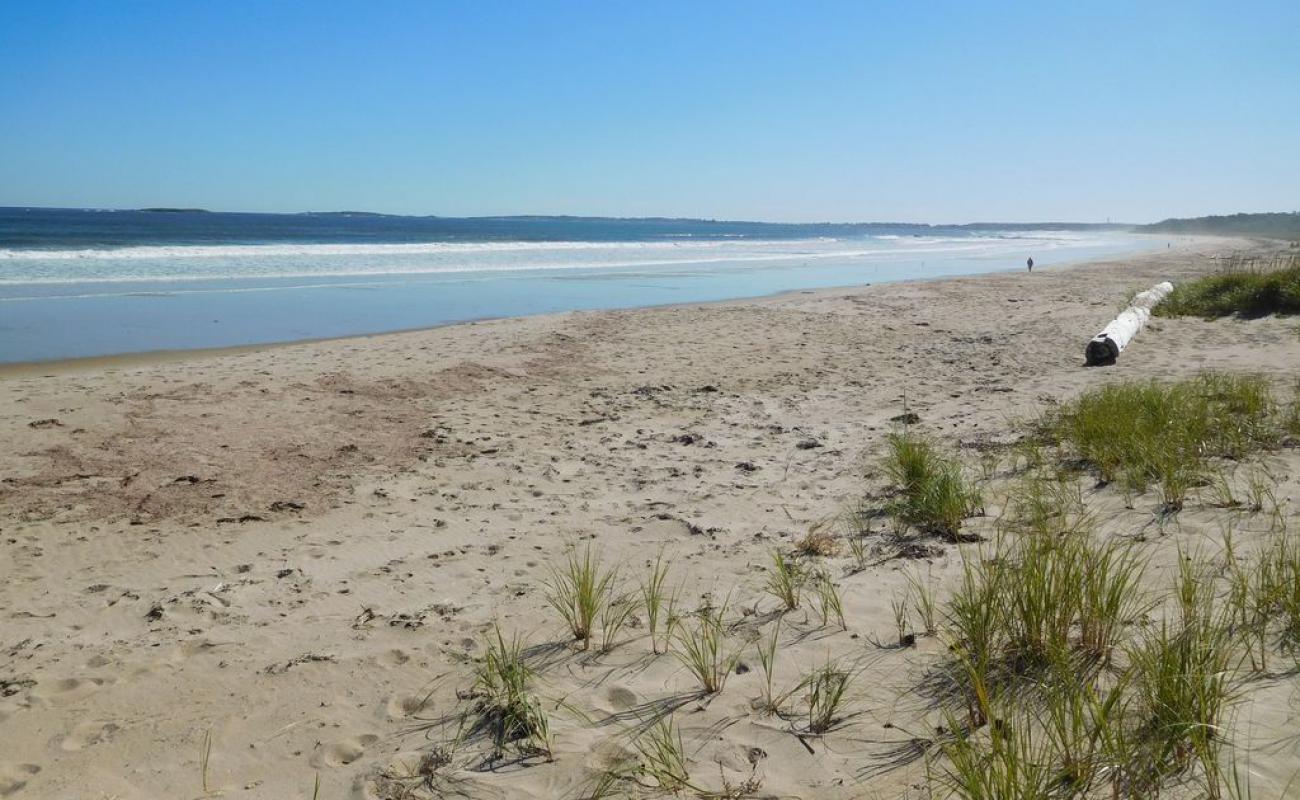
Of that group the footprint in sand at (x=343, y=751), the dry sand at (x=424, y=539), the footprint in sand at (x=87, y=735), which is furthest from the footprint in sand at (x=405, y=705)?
the footprint in sand at (x=87, y=735)

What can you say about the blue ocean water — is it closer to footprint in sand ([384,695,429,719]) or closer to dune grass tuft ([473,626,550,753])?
footprint in sand ([384,695,429,719])

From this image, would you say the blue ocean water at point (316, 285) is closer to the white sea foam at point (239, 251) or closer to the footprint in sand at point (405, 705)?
the white sea foam at point (239, 251)

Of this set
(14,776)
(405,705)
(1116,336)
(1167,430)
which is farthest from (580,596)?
(1116,336)

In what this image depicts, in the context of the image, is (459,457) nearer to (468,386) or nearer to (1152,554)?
(468,386)

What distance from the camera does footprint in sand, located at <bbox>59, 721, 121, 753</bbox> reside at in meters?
2.90

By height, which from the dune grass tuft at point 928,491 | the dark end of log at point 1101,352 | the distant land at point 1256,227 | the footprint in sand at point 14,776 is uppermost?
the distant land at point 1256,227

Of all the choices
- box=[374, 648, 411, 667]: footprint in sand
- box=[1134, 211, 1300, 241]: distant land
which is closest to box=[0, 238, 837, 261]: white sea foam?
box=[374, 648, 411, 667]: footprint in sand

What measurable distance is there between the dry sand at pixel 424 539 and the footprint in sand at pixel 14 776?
1 centimetres

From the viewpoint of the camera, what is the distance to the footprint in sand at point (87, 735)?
290 centimetres

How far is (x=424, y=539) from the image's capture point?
4.93 metres

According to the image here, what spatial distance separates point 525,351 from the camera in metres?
11.6

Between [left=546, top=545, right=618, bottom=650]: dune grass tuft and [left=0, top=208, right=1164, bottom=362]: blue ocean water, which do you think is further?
[left=0, top=208, right=1164, bottom=362]: blue ocean water

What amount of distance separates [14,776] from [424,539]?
2.36 meters

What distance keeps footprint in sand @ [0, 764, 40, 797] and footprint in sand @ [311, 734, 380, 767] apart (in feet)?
2.95
